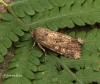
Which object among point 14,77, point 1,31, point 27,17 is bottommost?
point 14,77

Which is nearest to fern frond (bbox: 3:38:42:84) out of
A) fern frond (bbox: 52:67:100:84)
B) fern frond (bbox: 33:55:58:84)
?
fern frond (bbox: 33:55:58:84)

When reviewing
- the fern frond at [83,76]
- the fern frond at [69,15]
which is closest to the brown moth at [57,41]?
the fern frond at [69,15]

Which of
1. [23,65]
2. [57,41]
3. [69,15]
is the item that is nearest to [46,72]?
[23,65]

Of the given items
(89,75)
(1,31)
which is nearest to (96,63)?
(89,75)

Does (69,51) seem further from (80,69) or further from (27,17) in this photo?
(27,17)

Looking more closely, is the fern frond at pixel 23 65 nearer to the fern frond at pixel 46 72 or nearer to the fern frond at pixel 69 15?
the fern frond at pixel 46 72

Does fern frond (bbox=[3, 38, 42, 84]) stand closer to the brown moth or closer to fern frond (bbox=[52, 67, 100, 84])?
the brown moth
